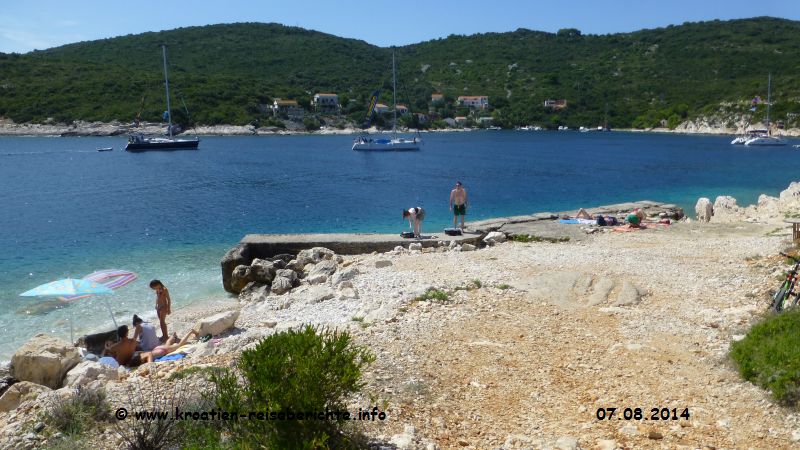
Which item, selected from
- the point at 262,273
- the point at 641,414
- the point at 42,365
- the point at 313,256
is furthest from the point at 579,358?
the point at 262,273

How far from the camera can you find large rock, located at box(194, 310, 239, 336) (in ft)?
32.6

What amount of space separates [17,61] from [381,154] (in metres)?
94.2

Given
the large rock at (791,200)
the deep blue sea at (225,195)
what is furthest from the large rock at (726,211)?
the deep blue sea at (225,195)

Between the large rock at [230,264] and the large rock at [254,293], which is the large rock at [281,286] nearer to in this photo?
the large rock at [254,293]

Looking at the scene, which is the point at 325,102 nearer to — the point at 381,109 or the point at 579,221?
the point at 381,109

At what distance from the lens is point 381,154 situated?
233 ft

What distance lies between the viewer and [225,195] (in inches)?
1377

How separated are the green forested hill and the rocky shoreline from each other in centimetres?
9909

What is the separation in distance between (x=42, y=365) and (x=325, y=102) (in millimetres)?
125703

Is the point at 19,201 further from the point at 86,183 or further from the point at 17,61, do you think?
the point at 17,61

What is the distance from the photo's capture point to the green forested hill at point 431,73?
10750 centimetres

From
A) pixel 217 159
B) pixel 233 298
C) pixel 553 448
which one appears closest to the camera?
pixel 553 448

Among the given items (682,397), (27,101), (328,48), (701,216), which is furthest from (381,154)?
(328,48)

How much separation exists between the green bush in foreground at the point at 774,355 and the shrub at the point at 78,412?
A: 6.05 m
